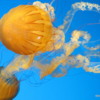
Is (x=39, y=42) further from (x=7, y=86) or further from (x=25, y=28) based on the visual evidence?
(x=7, y=86)

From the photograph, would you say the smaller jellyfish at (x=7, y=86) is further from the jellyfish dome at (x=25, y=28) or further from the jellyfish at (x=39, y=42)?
the jellyfish dome at (x=25, y=28)

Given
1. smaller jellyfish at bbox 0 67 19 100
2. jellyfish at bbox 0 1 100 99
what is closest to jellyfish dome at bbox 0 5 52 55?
jellyfish at bbox 0 1 100 99

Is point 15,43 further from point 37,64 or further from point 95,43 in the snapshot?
point 95,43

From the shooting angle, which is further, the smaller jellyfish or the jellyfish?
the smaller jellyfish

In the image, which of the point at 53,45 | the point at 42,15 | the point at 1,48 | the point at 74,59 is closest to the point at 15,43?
the point at 42,15

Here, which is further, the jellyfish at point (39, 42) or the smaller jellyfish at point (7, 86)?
the smaller jellyfish at point (7, 86)

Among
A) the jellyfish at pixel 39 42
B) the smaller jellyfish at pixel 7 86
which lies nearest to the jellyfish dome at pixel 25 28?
the jellyfish at pixel 39 42

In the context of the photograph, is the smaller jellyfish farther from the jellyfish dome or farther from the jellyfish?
the jellyfish dome

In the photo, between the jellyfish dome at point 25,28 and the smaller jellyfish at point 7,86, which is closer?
the jellyfish dome at point 25,28
